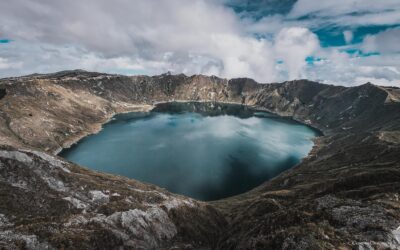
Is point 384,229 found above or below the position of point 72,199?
above

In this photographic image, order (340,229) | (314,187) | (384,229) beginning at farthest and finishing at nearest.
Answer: (314,187) → (340,229) → (384,229)

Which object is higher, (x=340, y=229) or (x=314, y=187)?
(x=340, y=229)

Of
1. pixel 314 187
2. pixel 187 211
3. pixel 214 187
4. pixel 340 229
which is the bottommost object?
pixel 214 187

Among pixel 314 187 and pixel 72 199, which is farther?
pixel 314 187

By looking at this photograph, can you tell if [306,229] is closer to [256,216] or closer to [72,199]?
[256,216]

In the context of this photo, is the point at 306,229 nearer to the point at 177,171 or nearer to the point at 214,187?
the point at 214,187

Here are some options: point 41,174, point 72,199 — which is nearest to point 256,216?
point 72,199

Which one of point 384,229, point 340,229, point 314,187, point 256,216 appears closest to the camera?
point 384,229

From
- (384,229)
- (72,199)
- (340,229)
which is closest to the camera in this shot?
(384,229)

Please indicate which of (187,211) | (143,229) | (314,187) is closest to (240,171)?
A: (314,187)

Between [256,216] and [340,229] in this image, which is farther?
[256,216]
